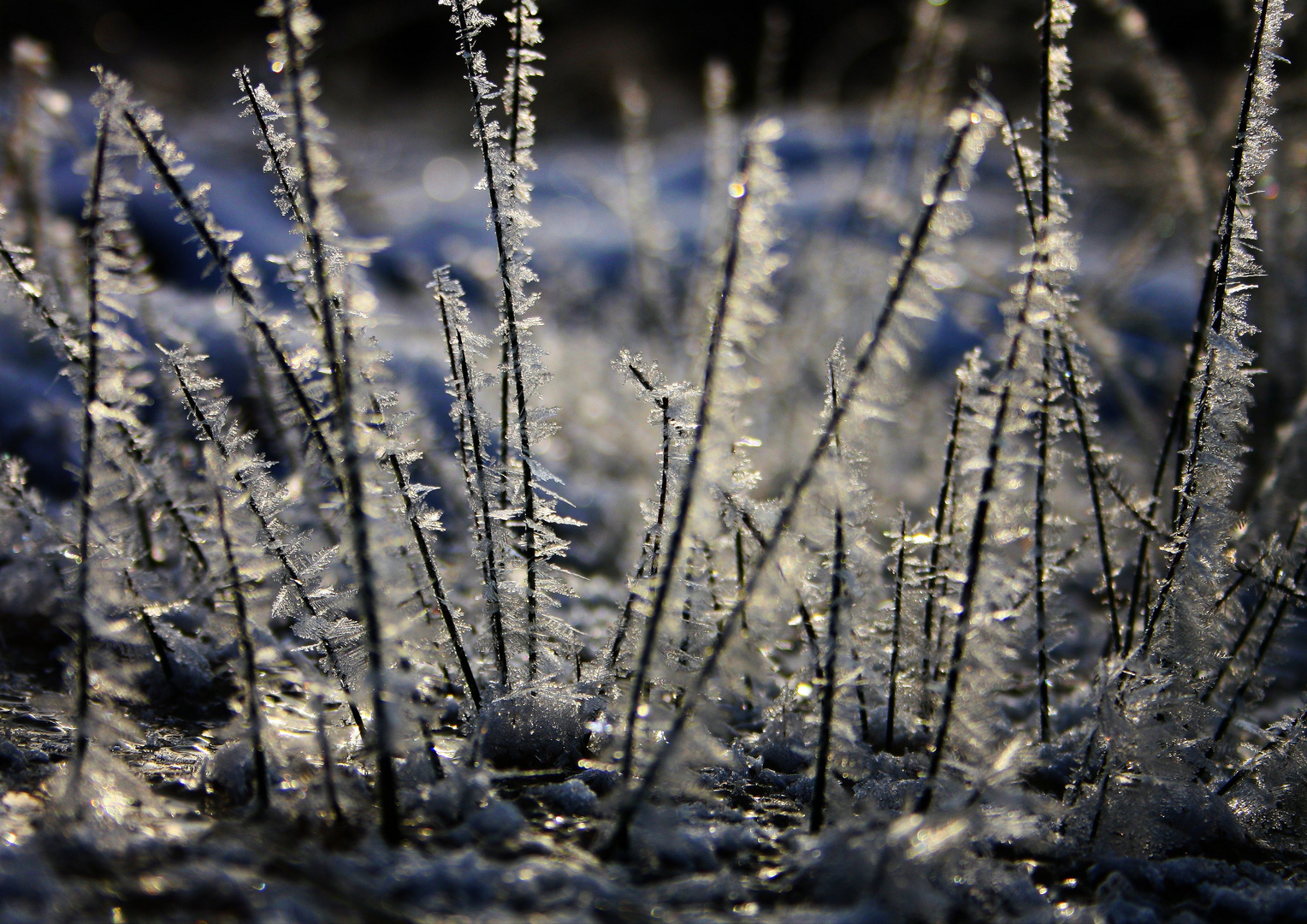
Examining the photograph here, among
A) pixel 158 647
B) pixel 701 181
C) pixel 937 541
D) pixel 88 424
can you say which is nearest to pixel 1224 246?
pixel 937 541

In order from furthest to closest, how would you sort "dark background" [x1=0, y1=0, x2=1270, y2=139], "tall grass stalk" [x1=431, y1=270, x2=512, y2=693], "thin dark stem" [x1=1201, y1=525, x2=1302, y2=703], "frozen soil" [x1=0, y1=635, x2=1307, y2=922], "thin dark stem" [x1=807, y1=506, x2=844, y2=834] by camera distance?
1. "dark background" [x1=0, y1=0, x2=1270, y2=139]
2. "thin dark stem" [x1=1201, y1=525, x2=1302, y2=703]
3. "tall grass stalk" [x1=431, y1=270, x2=512, y2=693]
4. "thin dark stem" [x1=807, y1=506, x2=844, y2=834]
5. "frozen soil" [x1=0, y1=635, x2=1307, y2=922]

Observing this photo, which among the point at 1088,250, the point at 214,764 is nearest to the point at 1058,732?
the point at 214,764

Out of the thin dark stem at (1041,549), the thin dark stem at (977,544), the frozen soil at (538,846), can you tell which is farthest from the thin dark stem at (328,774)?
the thin dark stem at (1041,549)

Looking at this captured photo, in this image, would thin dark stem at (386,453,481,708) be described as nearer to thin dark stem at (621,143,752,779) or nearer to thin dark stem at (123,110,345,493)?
thin dark stem at (123,110,345,493)

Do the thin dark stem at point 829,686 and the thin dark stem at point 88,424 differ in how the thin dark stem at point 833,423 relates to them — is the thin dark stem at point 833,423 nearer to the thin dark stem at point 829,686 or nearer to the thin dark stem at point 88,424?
the thin dark stem at point 829,686

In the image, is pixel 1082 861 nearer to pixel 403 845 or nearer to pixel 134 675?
pixel 403 845

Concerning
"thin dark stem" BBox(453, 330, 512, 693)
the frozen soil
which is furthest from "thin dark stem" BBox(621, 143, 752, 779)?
"thin dark stem" BBox(453, 330, 512, 693)
